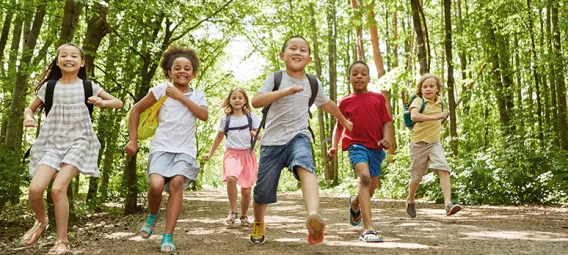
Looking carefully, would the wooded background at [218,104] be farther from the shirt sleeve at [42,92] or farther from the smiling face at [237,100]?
the shirt sleeve at [42,92]

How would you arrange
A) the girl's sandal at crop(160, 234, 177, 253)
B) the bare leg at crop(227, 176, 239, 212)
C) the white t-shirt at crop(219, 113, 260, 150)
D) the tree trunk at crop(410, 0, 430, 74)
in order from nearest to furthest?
the girl's sandal at crop(160, 234, 177, 253) < the bare leg at crop(227, 176, 239, 212) < the white t-shirt at crop(219, 113, 260, 150) < the tree trunk at crop(410, 0, 430, 74)

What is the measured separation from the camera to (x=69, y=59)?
5496 millimetres

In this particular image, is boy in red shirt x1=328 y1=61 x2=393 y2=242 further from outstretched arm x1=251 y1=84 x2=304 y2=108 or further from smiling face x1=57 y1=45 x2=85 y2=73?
smiling face x1=57 y1=45 x2=85 y2=73

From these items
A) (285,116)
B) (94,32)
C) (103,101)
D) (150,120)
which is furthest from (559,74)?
(103,101)

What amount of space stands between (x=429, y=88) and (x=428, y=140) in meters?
0.80

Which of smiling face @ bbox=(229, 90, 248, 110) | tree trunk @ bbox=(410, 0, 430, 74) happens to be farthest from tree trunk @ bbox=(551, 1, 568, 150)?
smiling face @ bbox=(229, 90, 248, 110)

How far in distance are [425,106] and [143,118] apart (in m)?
4.27

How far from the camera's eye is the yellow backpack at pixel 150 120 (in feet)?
18.5

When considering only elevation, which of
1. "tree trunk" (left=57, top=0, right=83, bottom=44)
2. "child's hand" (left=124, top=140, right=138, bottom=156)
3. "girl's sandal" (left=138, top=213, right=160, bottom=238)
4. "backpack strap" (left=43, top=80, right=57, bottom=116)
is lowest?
"girl's sandal" (left=138, top=213, right=160, bottom=238)

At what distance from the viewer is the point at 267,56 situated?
30.2 m

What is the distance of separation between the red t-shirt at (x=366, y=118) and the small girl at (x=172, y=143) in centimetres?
184

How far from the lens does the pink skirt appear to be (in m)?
8.15

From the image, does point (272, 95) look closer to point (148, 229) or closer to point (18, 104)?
point (148, 229)

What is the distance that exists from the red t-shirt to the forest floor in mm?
1141
